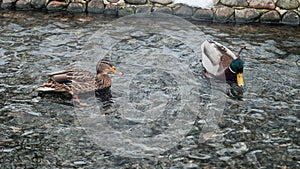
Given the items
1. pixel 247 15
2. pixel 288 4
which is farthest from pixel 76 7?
pixel 288 4

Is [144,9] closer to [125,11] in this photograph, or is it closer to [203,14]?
[125,11]

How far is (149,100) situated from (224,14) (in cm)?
452

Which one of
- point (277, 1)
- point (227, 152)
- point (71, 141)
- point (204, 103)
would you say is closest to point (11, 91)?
point (71, 141)

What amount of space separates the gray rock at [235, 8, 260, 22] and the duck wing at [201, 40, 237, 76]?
2656mm

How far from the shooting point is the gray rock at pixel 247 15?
11789 mm

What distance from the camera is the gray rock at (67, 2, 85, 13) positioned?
12398 mm

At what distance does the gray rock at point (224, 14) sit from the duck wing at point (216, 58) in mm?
2580

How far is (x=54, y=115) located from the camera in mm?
7598

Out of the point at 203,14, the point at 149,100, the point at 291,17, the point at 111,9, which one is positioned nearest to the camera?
the point at 149,100

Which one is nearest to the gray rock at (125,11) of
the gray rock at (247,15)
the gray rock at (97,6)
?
the gray rock at (97,6)

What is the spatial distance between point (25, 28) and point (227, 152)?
6.39 metres

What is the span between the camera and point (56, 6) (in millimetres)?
12422

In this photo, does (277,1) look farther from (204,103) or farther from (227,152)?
(227,152)

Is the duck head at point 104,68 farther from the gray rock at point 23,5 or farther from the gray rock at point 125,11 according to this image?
the gray rock at point 23,5
